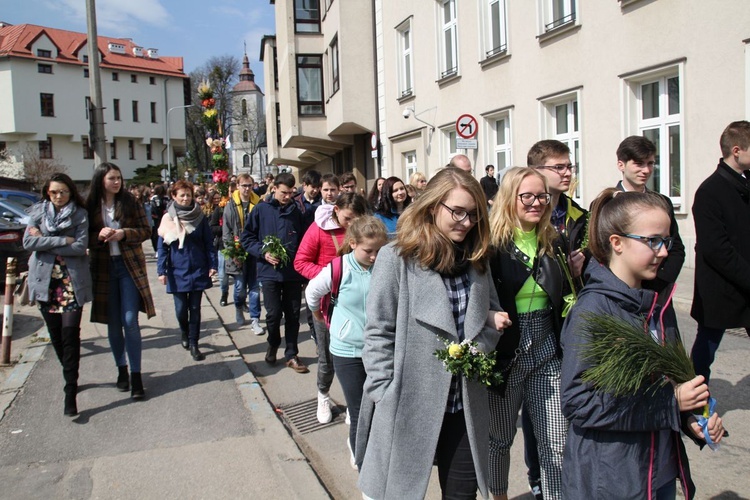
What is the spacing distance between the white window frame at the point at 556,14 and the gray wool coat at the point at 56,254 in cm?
1020

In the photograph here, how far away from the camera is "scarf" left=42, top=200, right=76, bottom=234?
5156mm

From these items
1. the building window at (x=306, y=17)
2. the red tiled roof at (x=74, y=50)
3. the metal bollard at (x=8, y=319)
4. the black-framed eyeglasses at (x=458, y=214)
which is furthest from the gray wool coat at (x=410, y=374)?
the red tiled roof at (x=74, y=50)

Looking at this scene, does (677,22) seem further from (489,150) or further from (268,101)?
(268,101)

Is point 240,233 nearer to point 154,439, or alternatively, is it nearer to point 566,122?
point 154,439

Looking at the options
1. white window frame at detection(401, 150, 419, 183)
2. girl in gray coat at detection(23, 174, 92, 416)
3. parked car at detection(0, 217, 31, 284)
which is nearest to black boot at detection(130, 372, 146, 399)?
girl in gray coat at detection(23, 174, 92, 416)

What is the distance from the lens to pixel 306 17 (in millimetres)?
25312

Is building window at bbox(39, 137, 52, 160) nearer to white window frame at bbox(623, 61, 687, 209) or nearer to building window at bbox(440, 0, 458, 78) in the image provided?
building window at bbox(440, 0, 458, 78)

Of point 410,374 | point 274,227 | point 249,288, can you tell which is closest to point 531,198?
point 410,374

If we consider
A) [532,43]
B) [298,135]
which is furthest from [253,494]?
[298,135]

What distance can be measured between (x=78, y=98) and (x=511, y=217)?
2671 inches

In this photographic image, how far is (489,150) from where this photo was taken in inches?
619

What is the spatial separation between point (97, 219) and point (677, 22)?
361 inches

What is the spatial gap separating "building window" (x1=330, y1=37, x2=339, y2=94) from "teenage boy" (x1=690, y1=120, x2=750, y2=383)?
19.2m

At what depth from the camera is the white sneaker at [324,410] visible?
498 centimetres
